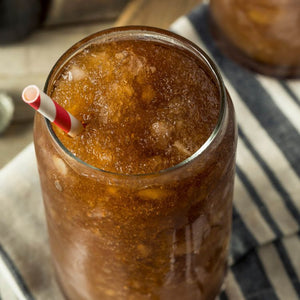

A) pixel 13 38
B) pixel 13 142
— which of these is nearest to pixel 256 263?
pixel 13 142

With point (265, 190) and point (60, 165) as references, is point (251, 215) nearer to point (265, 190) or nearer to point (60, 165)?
point (265, 190)

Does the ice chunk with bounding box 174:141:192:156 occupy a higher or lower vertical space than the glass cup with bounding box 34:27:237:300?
higher

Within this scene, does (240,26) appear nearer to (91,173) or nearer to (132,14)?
(132,14)

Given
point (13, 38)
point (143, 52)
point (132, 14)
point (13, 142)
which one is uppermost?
point (143, 52)

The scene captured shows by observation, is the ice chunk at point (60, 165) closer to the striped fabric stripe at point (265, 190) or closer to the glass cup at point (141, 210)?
the glass cup at point (141, 210)

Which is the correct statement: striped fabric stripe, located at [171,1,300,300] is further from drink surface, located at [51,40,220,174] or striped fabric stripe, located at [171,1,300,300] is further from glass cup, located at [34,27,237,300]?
drink surface, located at [51,40,220,174]

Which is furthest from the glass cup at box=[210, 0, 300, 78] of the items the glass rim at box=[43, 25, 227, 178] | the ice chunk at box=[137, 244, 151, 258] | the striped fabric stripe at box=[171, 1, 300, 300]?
the ice chunk at box=[137, 244, 151, 258]
